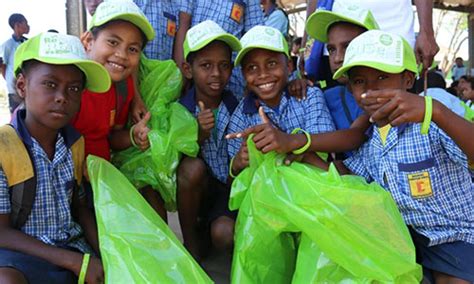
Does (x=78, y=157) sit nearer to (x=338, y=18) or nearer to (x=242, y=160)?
(x=242, y=160)

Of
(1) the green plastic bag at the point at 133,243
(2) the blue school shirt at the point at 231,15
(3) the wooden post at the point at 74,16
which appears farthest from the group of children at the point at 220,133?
(3) the wooden post at the point at 74,16

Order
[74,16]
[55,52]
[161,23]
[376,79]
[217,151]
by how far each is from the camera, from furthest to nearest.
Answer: [74,16]
[161,23]
[217,151]
[376,79]
[55,52]

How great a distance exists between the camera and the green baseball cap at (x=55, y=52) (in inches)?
70.2

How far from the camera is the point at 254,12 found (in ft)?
9.67

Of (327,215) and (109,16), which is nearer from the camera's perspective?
(327,215)

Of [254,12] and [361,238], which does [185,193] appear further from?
[254,12]

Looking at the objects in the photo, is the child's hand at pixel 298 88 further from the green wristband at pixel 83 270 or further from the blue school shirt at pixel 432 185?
the green wristband at pixel 83 270

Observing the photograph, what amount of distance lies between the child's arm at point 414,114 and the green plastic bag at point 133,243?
82 cm

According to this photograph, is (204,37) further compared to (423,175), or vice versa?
(204,37)

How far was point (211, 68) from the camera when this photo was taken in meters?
2.43

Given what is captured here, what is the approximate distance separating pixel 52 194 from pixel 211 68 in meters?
0.99

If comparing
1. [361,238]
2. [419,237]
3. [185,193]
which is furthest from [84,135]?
[419,237]

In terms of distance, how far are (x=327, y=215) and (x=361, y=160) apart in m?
0.64

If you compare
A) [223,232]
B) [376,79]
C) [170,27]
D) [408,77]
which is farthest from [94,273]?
[170,27]
